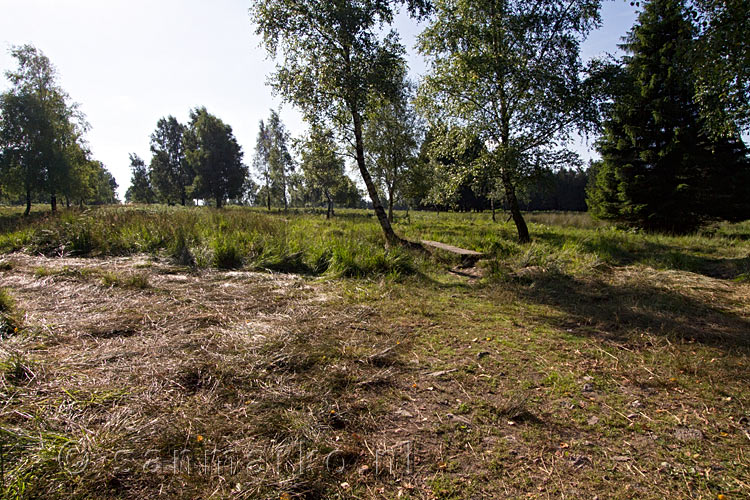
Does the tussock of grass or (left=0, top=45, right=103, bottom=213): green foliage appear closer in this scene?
the tussock of grass

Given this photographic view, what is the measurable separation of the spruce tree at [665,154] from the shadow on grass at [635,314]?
12.2m

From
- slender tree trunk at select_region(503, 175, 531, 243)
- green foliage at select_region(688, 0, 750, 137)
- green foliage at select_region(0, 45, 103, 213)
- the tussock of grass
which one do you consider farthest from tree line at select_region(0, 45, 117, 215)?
green foliage at select_region(688, 0, 750, 137)

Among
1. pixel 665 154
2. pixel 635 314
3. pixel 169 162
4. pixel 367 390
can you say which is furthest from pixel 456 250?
pixel 169 162

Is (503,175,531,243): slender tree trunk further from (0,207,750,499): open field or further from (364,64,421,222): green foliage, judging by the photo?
(364,64,421,222): green foliage

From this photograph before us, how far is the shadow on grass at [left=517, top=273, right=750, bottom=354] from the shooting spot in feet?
12.0

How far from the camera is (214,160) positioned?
1437 inches

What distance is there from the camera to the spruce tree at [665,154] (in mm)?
14375

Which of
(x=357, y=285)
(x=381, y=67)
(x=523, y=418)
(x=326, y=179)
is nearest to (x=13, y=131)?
(x=326, y=179)

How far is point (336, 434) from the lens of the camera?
207 centimetres

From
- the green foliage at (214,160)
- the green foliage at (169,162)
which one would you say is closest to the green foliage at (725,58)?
the green foliage at (214,160)

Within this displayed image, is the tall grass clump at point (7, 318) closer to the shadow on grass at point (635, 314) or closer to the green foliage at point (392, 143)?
the shadow on grass at point (635, 314)

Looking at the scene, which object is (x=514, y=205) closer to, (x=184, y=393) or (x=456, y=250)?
(x=456, y=250)

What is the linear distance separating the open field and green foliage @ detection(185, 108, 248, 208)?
113ft

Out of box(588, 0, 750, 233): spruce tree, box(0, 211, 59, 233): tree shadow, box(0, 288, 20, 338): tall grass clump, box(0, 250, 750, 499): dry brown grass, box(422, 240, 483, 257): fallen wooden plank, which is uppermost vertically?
box(588, 0, 750, 233): spruce tree
